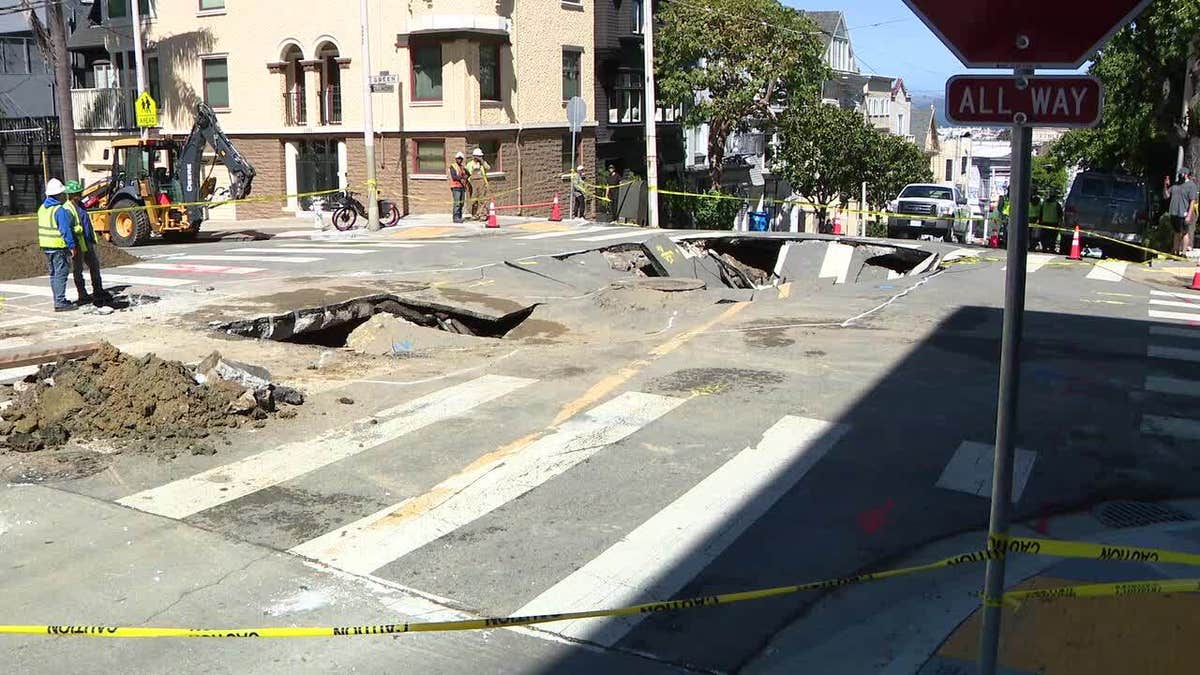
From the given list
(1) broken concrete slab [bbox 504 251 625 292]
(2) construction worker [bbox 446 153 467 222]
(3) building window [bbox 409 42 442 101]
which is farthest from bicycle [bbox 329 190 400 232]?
(1) broken concrete slab [bbox 504 251 625 292]

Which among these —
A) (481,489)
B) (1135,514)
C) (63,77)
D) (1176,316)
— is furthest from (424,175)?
(1135,514)

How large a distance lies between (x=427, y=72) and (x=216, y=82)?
8489mm

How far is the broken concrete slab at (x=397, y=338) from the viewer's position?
13.6m

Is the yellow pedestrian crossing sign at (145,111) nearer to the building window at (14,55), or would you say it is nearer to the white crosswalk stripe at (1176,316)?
the building window at (14,55)

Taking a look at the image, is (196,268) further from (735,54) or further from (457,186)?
(735,54)

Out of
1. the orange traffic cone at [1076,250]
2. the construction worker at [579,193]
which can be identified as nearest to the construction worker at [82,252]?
the orange traffic cone at [1076,250]

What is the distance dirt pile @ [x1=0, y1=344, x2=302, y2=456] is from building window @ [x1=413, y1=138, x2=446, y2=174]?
23265 mm

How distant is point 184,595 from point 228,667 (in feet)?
3.20

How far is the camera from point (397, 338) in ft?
46.9

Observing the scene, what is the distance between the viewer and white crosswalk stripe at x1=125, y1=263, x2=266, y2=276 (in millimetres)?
18578

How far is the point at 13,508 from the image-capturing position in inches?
288

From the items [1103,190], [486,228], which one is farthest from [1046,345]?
[486,228]

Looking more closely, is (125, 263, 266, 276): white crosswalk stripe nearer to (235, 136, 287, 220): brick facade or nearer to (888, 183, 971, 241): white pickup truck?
(235, 136, 287, 220): brick facade

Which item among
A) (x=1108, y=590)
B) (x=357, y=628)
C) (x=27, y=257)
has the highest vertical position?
(x=27, y=257)
